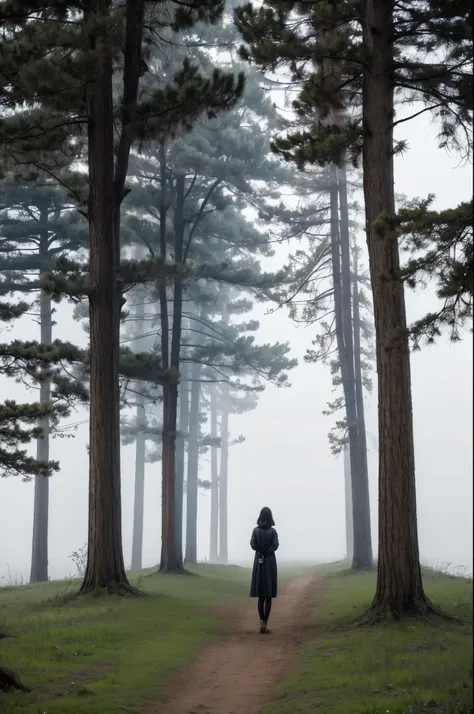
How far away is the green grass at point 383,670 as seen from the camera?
627 centimetres

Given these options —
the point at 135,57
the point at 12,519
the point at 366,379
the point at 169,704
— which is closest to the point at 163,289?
the point at 135,57

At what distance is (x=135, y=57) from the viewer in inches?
599

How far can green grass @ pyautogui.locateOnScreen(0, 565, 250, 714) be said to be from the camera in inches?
280

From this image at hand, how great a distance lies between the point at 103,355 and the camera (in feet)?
47.6

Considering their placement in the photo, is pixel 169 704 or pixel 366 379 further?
pixel 366 379

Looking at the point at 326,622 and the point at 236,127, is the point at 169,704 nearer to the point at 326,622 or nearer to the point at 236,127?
the point at 326,622

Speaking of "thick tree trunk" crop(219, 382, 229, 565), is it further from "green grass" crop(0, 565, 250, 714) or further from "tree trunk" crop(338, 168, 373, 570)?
"green grass" crop(0, 565, 250, 714)

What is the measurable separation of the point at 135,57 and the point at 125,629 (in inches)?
424

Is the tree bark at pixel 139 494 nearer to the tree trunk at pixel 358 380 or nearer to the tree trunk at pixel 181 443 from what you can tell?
the tree trunk at pixel 181 443

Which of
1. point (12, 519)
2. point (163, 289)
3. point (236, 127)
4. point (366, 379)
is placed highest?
point (236, 127)

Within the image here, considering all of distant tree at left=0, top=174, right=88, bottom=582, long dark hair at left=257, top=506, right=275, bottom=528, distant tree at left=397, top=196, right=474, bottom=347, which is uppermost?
distant tree at left=0, top=174, right=88, bottom=582

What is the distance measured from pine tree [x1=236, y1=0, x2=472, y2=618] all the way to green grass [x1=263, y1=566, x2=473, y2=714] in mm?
918

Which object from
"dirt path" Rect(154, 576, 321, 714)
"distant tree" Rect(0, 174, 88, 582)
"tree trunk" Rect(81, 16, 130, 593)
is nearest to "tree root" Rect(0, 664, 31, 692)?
"dirt path" Rect(154, 576, 321, 714)

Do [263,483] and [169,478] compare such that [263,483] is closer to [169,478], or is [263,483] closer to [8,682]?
[169,478]
